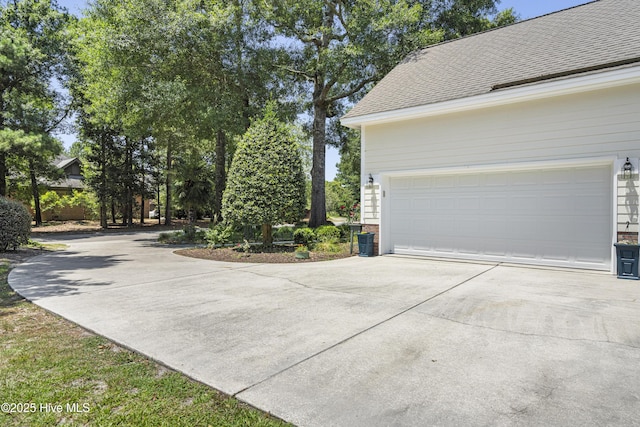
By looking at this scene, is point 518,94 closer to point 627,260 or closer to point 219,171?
point 627,260

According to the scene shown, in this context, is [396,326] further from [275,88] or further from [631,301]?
[275,88]

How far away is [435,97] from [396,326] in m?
6.28

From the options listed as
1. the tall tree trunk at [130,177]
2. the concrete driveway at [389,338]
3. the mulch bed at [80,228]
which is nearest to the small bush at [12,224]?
the concrete driveway at [389,338]

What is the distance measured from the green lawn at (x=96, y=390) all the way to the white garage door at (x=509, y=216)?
731 centimetres

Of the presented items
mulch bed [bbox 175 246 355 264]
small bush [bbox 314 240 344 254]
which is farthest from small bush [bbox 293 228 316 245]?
mulch bed [bbox 175 246 355 264]

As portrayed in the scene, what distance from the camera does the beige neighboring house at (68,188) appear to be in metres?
29.2

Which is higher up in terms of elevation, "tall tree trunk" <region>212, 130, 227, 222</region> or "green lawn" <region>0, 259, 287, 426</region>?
"tall tree trunk" <region>212, 130, 227, 222</region>

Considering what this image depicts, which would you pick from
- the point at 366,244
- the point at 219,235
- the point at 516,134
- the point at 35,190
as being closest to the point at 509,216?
the point at 516,134

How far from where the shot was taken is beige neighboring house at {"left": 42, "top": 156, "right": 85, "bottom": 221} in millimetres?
29234

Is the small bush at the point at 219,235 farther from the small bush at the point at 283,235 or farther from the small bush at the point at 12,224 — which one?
the small bush at the point at 12,224

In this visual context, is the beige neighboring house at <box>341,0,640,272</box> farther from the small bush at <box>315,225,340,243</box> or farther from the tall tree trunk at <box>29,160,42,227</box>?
the tall tree trunk at <box>29,160,42,227</box>

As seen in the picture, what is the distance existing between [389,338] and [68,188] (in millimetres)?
35107

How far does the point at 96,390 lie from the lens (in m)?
2.60

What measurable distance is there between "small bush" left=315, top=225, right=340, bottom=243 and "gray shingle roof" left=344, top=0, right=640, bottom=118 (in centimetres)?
402
